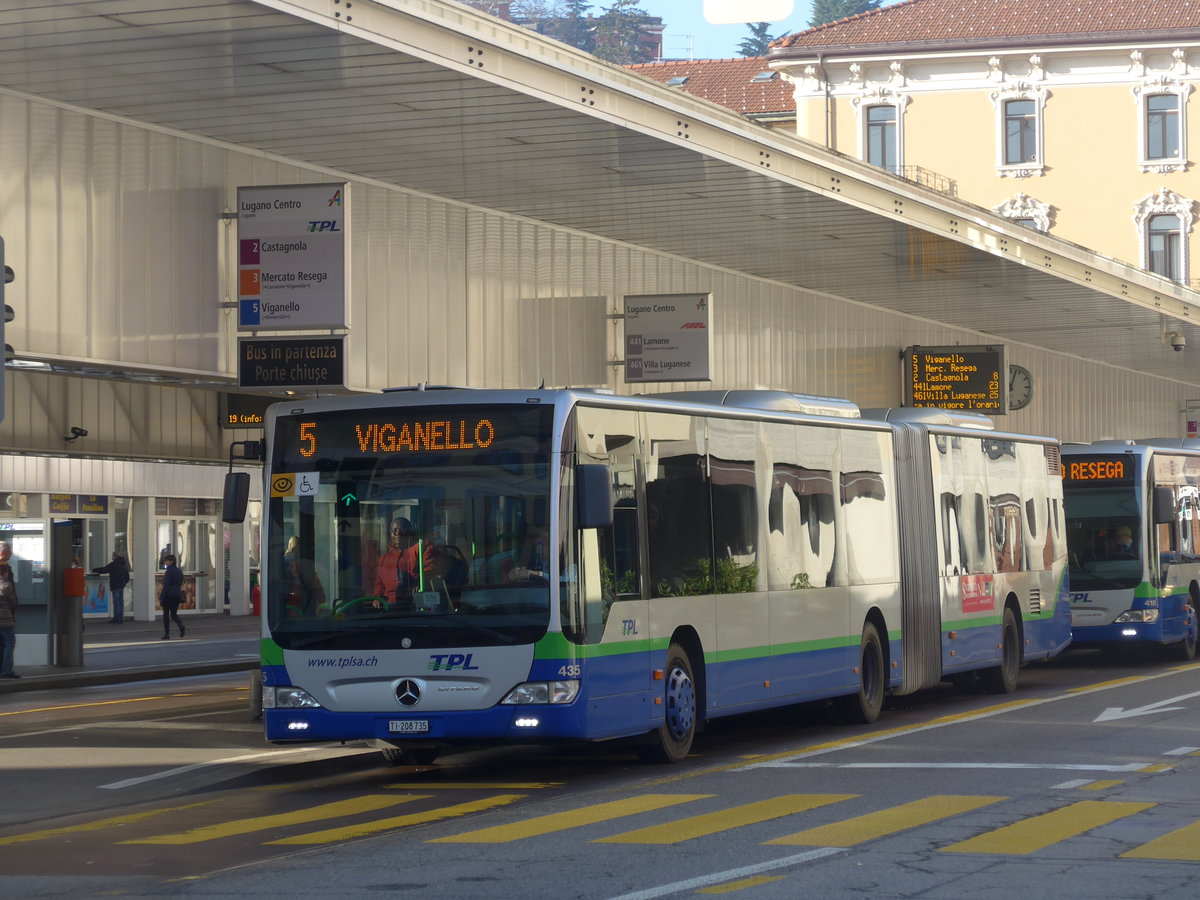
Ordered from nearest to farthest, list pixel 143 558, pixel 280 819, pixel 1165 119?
pixel 280 819 → pixel 143 558 → pixel 1165 119

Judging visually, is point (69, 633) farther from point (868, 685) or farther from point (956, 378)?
point (956, 378)

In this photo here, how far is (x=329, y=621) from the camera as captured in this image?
13281 mm

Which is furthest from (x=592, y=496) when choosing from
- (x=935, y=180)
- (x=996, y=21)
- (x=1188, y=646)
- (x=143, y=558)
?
(x=996, y=21)

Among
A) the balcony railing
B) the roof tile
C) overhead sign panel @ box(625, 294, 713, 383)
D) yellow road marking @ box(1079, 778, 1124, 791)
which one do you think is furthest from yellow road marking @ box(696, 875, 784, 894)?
the roof tile

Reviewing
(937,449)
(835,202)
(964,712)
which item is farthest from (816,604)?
(835,202)

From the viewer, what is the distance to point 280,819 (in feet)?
38.7

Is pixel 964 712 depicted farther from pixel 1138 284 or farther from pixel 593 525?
pixel 1138 284

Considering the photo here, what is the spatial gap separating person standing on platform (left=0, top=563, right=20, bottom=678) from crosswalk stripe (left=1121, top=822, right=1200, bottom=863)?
711 inches

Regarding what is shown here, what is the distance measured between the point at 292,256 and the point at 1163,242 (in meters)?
52.6

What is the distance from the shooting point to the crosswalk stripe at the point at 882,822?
9.95 metres

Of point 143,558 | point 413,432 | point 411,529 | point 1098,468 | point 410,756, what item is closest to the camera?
point 411,529

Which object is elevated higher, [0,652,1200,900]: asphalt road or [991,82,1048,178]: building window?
[991,82,1048,178]: building window

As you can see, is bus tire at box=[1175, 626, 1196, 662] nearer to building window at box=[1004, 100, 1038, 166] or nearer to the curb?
the curb

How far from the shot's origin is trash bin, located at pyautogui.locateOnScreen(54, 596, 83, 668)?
2712 cm
